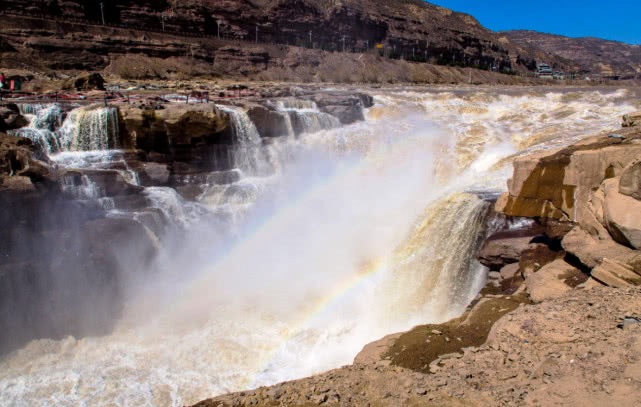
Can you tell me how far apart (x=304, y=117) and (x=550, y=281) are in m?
14.1

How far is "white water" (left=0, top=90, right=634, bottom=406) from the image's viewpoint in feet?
29.2

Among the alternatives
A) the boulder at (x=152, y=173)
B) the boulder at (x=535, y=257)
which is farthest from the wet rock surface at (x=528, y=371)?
the boulder at (x=152, y=173)

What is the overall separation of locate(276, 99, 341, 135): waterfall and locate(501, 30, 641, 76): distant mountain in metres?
144

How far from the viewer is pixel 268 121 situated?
18.4 metres

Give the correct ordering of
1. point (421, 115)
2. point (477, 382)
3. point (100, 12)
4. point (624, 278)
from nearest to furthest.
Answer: point (477, 382) < point (624, 278) < point (421, 115) < point (100, 12)

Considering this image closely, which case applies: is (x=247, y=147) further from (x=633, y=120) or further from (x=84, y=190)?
(x=633, y=120)

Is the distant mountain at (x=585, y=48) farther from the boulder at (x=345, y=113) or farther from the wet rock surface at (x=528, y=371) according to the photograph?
the wet rock surface at (x=528, y=371)

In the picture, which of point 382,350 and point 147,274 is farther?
point 147,274

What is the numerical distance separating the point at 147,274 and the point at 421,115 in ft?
51.3

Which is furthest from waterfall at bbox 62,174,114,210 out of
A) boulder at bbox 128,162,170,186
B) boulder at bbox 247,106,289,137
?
boulder at bbox 247,106,289,137

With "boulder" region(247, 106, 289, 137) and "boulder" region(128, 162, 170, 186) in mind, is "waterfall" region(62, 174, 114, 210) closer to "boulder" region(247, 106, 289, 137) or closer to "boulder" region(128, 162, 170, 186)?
"boulder" region(128, 162, 170, 186)

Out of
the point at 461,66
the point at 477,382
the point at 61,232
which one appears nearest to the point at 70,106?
the point at 61,232

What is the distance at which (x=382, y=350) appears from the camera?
6297mm

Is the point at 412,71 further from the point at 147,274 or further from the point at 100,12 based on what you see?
the point at 147,274
